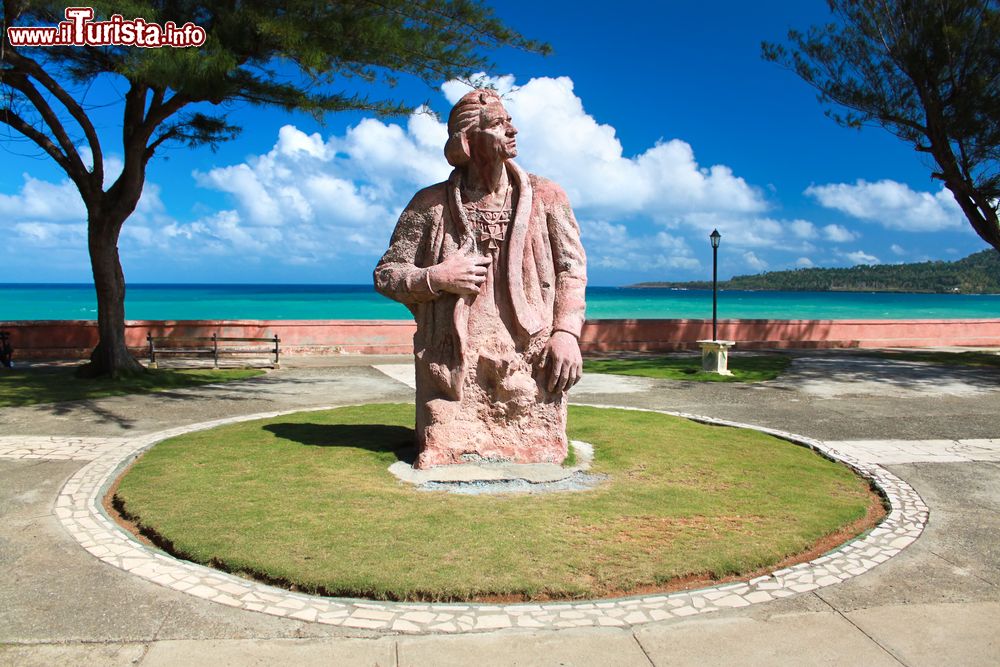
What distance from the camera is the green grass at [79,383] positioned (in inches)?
424

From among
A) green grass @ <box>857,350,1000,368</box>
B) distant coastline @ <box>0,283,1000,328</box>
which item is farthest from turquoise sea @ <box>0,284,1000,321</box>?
green grass @ <box>857,350,1000,368</box>

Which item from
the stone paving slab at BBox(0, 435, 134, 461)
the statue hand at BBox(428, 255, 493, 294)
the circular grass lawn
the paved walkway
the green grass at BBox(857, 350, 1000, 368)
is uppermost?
the statue hand at BBox(428, 255, 493, 294)

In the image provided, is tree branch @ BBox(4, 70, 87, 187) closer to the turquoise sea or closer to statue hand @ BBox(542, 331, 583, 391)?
statue hand @ BBox(542, 331, 583, 391)

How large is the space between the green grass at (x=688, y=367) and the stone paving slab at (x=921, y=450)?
18.3 ft

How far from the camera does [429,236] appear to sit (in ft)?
20.6

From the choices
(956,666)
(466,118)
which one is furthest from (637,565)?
(466,118)

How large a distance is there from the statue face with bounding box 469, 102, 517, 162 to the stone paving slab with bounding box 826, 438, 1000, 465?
486cm

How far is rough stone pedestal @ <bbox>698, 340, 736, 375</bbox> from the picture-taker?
581 inches

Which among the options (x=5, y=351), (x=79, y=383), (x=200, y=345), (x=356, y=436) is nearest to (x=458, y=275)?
(x=356, y=436)

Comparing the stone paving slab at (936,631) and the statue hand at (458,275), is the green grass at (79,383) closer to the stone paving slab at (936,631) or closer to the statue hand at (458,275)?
the statue hand at (458,275)

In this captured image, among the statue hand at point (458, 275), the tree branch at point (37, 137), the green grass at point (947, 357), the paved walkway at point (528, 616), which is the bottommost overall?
the paved walkway at point (528, 616)

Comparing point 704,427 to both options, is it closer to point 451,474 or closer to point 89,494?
point 451,474

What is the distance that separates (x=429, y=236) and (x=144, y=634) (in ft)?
12.4

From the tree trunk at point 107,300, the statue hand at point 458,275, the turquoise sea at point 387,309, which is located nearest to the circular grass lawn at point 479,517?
the statue hand at point 458,275
